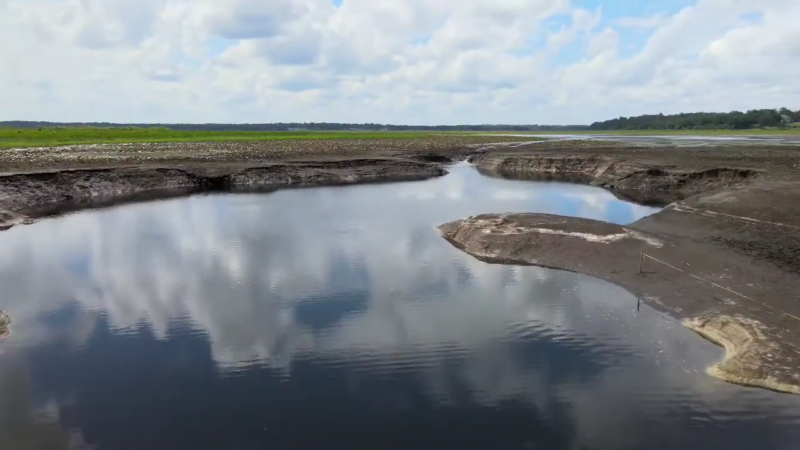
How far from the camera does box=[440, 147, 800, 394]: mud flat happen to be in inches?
524

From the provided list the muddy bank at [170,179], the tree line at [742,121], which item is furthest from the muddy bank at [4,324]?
the tree line at [742,121]

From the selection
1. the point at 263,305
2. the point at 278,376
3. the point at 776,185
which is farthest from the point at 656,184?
the point at 278,376

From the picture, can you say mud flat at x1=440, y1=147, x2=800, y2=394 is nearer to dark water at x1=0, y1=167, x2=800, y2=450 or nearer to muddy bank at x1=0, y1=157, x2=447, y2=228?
dark water at x1=0, y1=167, x2=800, y2=450

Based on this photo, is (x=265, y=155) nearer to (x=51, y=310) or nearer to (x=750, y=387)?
(x=51, y=310)

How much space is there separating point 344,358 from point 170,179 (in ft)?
127

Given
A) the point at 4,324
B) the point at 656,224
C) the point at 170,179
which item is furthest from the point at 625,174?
the point at 4,324

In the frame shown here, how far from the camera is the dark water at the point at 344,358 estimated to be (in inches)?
404

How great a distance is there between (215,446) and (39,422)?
149 inches

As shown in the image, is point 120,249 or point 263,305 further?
point 120,249

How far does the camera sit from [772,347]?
1285 cm

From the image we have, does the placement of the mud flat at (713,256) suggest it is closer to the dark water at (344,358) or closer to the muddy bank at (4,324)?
the dark water at (344,358)

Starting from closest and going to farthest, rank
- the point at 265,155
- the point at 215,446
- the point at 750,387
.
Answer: the point at 215,446, the point at 750,387, the point at 265,155

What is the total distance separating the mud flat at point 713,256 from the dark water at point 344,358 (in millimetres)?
828

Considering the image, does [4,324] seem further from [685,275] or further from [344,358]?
[685,275]
